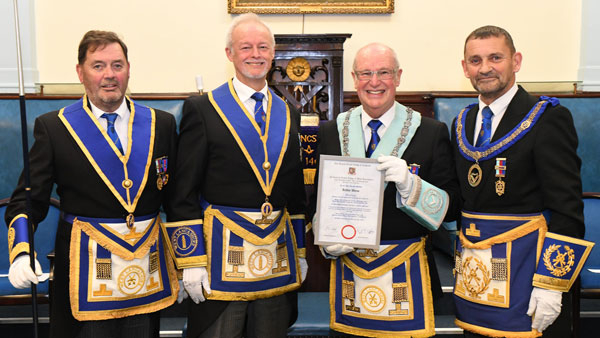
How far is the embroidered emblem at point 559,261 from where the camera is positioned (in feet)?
6.81

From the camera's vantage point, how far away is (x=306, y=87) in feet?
15.9

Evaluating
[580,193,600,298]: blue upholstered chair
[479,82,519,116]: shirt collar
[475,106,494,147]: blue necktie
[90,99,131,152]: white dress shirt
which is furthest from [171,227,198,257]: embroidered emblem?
[580,193,600,298]: blue upholstered chair

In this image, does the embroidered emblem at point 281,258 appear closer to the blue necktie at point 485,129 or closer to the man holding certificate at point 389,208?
the man holding certificate at point 389,208

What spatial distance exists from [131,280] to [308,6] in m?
3.82

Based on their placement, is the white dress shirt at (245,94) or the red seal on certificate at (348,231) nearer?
the red seal on certificate at (348,231)

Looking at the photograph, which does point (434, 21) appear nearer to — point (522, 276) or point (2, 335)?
point (522, 276)

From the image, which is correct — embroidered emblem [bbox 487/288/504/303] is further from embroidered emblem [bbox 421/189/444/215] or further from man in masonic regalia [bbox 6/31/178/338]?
man in masonic regalia [bbox 6/31/178/338]

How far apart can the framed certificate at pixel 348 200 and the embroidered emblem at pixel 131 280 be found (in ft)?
2.22

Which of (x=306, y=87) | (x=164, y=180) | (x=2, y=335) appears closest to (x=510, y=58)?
(x=164, y=180)

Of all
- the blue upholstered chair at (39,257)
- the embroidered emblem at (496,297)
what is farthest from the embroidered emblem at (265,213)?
the blue upholstered chair at (39,257)

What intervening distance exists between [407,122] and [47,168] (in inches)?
55.6

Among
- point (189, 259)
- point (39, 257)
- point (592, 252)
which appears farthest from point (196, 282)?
point (592, 252)

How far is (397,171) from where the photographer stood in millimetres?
2156

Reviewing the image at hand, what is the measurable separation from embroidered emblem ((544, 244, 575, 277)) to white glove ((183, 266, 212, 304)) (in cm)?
127
